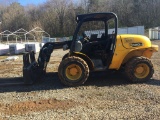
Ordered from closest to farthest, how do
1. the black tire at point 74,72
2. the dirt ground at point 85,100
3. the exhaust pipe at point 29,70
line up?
the dirt ground at point 85,100 → the black tire at point 74,72 → the exhaust pipe at point 29,70

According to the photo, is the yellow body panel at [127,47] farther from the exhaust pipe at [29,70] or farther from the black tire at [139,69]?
the exhaust pipe at [29,70]

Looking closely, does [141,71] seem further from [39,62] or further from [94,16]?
[39,62]

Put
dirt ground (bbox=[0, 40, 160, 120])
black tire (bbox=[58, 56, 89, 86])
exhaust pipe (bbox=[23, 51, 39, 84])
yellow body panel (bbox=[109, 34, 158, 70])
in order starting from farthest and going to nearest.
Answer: yellow body panel (bbox=[109, 34, 158, 70])
exhaust pipe (bbox=[23, 51, 39, 84])
black tire (bbox=[58, 56, 89, 86])
dirt ground (bbox=[0, 40, 160, 120])

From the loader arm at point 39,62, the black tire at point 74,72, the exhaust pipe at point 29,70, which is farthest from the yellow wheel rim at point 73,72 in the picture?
the exhaust pipe at point 29,70

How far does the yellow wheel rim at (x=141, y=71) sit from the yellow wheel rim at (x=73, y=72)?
1.76 metres

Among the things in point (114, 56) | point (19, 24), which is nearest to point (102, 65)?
point (114, 56)

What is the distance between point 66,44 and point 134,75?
7.69 feet

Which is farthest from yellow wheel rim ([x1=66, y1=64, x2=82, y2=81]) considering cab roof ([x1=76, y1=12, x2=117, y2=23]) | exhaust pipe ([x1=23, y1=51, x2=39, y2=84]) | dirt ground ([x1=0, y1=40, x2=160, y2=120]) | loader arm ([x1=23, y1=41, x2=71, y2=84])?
cab roof ([x1=76, y1=12, x2=117, y2=23])

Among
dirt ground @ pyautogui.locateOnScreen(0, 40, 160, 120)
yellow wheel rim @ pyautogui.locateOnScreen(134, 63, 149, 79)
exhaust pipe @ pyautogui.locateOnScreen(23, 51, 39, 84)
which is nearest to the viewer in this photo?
dirt ground @ pyautogui.locateOnScreen(0, 40, 160, 120)

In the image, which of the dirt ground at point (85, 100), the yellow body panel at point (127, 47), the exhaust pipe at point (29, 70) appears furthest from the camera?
the yellow body panel at point (127, 47)

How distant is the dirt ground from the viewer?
5.42 m

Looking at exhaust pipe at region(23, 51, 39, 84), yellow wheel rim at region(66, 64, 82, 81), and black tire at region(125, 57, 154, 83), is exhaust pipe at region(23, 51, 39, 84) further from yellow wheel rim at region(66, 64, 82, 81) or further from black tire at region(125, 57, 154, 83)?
black tire at region(125, 57, 154, 83)

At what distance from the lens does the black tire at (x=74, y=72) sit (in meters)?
7.60

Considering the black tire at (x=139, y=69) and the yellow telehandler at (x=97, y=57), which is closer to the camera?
the yellow telehandler at (x=97, y=57)
